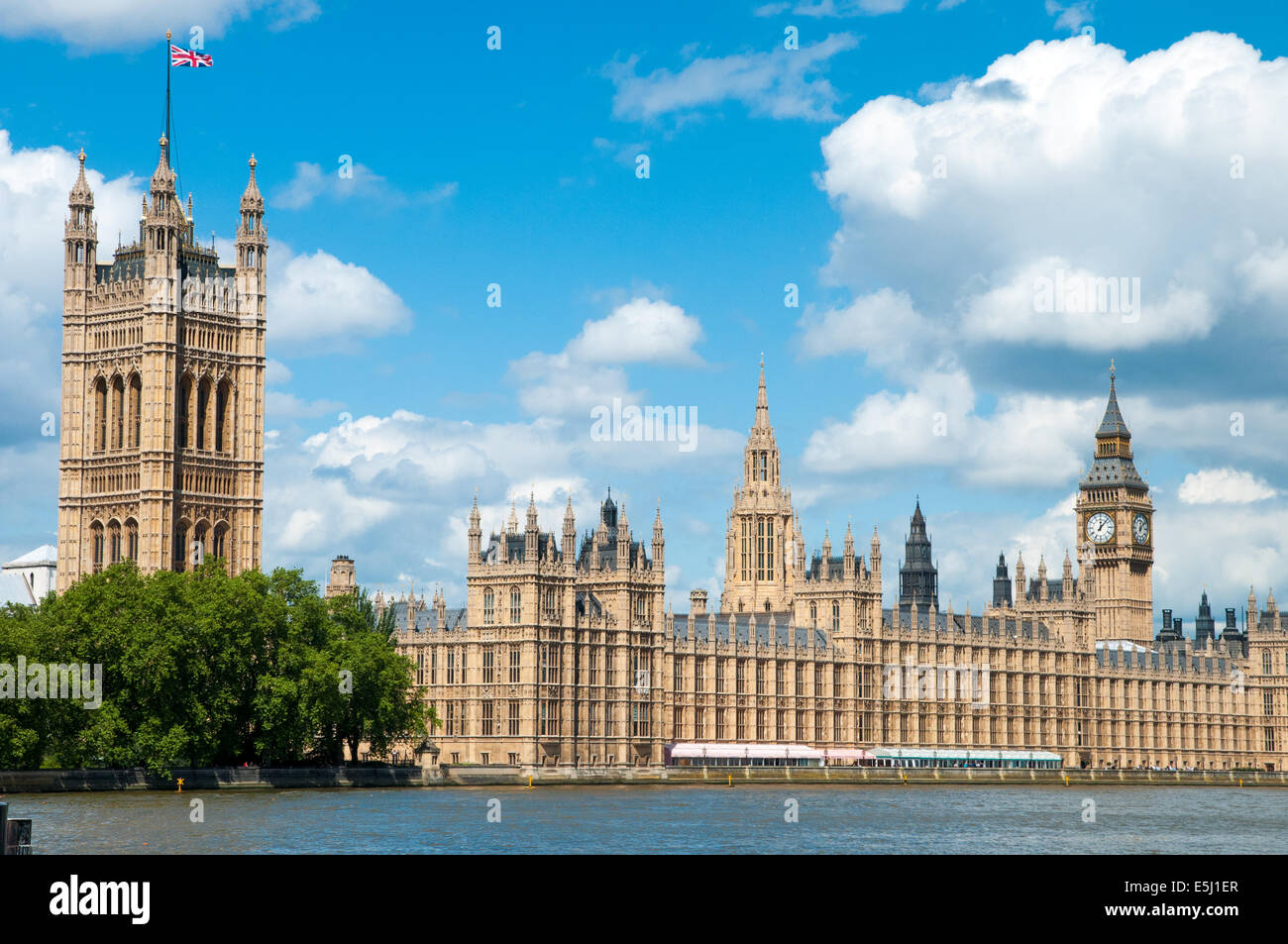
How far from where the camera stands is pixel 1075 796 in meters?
123

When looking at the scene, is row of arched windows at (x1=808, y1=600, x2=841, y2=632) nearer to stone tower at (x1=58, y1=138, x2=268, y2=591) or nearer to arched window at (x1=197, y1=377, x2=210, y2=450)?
stone tower at (x1=58, y1=138, x2=268, y2=591)

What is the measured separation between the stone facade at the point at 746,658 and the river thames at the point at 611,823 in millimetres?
23567

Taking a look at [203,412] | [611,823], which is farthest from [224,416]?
[611,823]

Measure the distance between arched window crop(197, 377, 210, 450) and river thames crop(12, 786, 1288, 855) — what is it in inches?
1677

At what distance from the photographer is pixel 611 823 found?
7469 centimetres

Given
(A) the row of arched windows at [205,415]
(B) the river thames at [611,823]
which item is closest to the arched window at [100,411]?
(A) the row of arched windows at [205,415]

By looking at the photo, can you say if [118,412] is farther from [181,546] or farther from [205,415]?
[181,546]

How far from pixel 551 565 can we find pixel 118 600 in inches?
1741

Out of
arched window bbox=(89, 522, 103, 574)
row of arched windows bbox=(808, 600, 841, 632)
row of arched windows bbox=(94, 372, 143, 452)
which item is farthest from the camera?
row of arched windows bbox=(808, 600, 841, 632)

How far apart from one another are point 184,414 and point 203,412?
2.00 m

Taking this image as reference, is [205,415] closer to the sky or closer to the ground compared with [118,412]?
closer to the ground

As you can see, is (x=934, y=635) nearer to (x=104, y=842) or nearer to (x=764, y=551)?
(x=764, y=551)

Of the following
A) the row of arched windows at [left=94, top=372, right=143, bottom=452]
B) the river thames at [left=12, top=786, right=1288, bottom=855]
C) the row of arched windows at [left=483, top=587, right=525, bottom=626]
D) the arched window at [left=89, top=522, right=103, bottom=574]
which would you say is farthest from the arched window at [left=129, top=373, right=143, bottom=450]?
the river thames at [left=12, top=786, right=1288, bottom=855]

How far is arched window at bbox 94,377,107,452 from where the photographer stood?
141 meters
